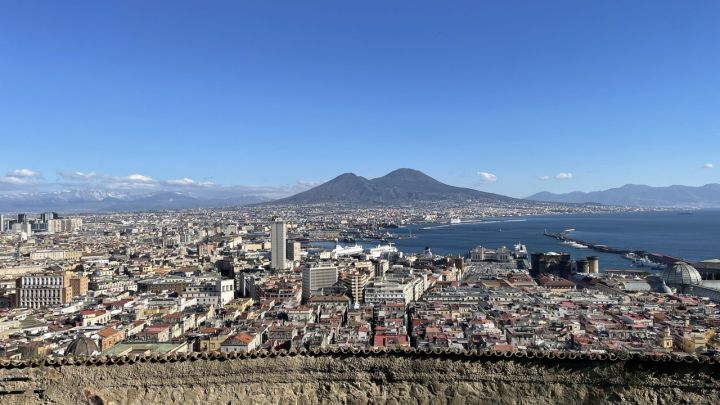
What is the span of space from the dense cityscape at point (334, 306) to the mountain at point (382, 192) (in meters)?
120

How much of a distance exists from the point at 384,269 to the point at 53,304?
1886 centimetres

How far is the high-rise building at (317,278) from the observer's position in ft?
89.6

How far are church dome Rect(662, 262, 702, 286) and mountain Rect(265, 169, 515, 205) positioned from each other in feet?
419

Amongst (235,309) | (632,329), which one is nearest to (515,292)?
(632,329)

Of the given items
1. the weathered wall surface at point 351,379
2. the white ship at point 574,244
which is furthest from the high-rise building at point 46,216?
the weathered wall surface at point 351,379

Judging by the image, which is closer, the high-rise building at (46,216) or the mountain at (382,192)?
the high-rise building at (46,216)

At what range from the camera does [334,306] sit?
21500 millimetres

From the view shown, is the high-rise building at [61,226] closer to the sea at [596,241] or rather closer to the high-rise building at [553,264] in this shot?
the sea at [596,241]

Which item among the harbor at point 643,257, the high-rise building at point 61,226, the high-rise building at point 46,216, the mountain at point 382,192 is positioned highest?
the mountain at point 382,192

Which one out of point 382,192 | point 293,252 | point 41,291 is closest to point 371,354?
point 41,291

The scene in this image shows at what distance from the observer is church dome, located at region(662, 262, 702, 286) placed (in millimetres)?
25694

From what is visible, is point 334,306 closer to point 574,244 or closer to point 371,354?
point 371,354

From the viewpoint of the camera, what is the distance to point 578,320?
1634 cm

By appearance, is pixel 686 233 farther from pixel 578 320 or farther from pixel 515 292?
pixel 578 320
